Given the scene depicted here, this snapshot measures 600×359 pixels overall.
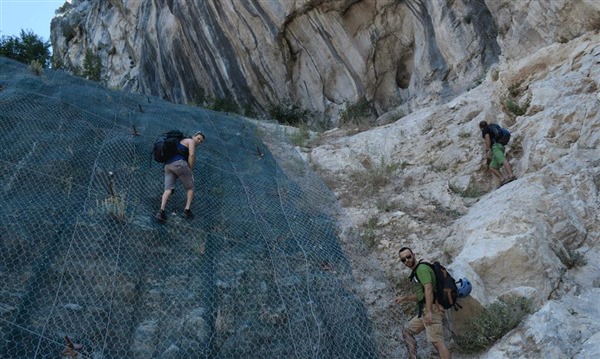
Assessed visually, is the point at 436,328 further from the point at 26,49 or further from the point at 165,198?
the point at 26,49

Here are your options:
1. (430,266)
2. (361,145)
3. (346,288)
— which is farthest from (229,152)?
(430,266)

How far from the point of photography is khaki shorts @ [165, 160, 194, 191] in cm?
686

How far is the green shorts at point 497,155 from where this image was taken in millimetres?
8102

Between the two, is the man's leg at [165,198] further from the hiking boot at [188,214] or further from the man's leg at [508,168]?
the man's leg at [508,168]

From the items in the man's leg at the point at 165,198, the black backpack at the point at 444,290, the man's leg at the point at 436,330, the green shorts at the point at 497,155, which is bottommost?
the man's leg at the point at 436,330

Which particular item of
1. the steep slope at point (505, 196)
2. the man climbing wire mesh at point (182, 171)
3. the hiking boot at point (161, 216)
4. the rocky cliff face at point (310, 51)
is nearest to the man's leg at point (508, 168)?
the steep slope at point (505, 196)

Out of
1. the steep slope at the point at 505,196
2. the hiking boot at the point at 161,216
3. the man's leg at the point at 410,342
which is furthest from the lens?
the hiking boot at the point at 161,216

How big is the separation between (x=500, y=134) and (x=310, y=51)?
9.34m

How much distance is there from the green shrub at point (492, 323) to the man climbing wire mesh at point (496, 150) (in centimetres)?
→ 300

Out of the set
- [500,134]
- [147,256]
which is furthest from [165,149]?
[500,134]

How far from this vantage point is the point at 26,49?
2144cm

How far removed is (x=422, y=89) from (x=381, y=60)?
2236mm

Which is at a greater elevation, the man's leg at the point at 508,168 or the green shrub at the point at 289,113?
the green shrub at the point at 289,113

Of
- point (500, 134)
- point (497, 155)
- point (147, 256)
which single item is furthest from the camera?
point (500, 134)
